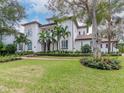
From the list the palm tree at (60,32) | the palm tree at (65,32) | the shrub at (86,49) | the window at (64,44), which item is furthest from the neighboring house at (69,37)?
the shrub at (86,49)

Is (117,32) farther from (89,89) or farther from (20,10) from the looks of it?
(89,89)

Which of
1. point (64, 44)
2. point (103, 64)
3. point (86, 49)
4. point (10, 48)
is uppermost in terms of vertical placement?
point (64, 44)

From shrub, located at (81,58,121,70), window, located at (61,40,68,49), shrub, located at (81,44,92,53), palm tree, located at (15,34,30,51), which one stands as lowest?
shrub, located at (81,58,121,70)

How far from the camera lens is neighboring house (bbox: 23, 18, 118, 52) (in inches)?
1407

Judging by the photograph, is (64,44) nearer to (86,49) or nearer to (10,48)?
(86,49)

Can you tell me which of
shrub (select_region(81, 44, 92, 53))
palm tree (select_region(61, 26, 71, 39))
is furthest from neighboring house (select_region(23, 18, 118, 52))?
shrub (select_region(81, 44, 92, 53))

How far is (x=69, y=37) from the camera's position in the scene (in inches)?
1415

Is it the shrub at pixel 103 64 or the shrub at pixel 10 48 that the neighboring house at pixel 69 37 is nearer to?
the shrub at pixel 10 48

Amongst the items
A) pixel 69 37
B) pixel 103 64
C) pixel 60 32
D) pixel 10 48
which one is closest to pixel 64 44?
pixel 69 37

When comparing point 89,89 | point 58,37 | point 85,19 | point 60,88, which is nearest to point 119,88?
point 89,89

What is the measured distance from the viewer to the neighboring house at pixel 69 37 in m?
35.8

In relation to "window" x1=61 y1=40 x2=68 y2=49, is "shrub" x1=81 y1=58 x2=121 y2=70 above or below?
below

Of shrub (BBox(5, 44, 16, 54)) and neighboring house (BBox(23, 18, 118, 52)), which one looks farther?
neighboring house (BBox(23, 18, 118, 52))

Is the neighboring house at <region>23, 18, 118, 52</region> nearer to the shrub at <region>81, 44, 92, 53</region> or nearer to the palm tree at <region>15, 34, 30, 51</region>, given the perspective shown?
the palm tree at <region>15, 34, 30, 51</region>
